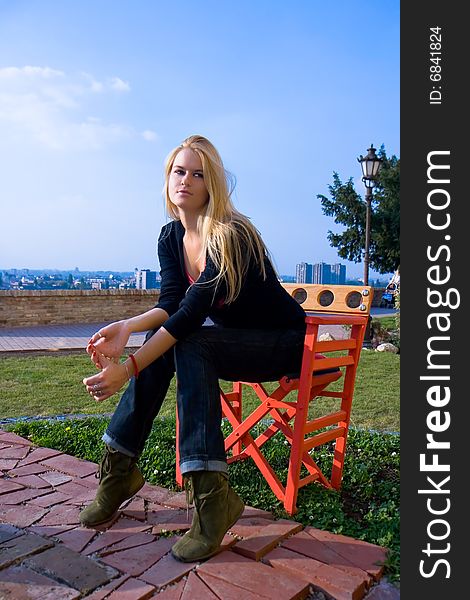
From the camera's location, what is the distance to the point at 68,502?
2.35 m

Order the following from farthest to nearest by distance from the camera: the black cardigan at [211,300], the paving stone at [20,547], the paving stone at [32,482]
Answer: the paving stone at [32,482]
the black cardigan at [211,300]
the paving stone at [20,547]

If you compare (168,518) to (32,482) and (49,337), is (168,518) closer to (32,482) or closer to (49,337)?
(32,482)

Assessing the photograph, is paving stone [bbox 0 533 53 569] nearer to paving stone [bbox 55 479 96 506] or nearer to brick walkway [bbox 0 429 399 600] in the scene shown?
brick walkway [bbox 0 429 399 600]

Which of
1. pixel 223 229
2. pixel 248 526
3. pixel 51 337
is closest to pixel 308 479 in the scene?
pixel 248 526

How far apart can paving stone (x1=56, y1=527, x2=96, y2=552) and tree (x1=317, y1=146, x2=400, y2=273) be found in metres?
21.4

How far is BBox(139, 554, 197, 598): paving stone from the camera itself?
5.70 feet

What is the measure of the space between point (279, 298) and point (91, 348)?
797mm

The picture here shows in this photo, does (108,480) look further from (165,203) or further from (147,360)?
(165,203)

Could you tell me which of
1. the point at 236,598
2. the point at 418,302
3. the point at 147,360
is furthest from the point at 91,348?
the point at 418,302

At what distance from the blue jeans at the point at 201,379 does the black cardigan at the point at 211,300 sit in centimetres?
7

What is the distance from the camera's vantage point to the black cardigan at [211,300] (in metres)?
2.06

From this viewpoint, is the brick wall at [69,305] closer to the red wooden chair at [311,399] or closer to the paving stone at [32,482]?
the paving stone at [32,482]

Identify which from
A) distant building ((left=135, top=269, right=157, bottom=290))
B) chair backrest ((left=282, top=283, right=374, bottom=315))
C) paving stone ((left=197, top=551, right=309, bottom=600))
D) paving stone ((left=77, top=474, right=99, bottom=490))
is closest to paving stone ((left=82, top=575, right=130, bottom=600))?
paving stone ((left=197, top=551, right=309, bottom=600))

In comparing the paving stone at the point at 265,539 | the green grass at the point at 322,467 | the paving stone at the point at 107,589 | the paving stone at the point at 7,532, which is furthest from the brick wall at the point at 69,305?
the paving stone at the point at 107,589
